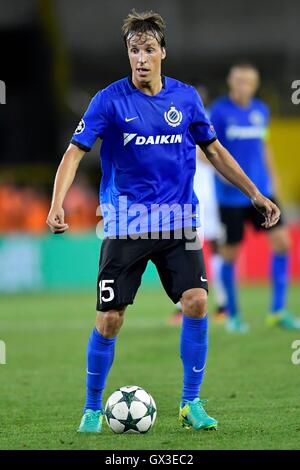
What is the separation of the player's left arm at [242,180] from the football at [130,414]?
1.24 m

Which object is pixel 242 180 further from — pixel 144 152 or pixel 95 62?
pixel 95 62

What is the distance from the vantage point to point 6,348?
9.83 meters

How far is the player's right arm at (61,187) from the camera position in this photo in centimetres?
552

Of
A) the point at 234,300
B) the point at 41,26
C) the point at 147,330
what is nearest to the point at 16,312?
the point at 147,330

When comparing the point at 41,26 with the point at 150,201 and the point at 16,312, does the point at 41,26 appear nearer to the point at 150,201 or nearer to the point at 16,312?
the point at 16,312

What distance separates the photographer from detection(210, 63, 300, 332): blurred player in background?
10.6 meters

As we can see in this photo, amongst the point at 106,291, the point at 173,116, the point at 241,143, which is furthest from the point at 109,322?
the point at 241,143

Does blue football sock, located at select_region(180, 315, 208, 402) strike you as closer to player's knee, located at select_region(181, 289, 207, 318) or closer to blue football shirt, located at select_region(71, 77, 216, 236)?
player's knee, located at select_region(181, 289, 207, 318)

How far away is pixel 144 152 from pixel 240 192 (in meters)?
4.75

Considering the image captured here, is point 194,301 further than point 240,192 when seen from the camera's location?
No

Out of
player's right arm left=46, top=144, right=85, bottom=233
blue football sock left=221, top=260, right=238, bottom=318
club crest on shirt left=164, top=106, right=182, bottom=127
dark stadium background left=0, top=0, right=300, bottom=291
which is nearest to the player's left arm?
club crest on shirt left=164, top=106, right=182, bottom=127

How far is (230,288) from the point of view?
10742 millimetres

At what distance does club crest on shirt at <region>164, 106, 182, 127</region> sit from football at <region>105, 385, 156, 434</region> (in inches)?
59.6

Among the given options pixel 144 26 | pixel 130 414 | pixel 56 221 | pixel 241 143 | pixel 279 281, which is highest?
pixel 144 26
